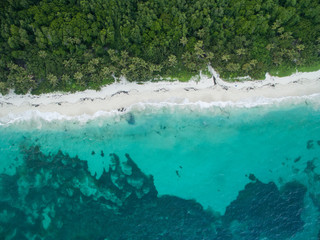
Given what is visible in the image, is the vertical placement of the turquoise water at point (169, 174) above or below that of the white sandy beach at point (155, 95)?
below

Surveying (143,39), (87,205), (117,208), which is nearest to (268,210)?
(117,208)

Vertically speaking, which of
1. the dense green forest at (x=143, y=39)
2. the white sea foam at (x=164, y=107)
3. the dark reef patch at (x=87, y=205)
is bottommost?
the dark reef patch at (x=87, y=205)

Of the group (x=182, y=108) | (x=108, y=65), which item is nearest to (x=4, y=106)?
(x=108, y=65)

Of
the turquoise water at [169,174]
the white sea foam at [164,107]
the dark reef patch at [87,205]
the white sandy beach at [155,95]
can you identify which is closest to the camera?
the dark reef patch at [87,205]

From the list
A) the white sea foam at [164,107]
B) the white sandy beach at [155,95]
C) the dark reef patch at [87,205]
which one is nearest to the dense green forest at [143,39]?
the white sandy beach at [155,95]

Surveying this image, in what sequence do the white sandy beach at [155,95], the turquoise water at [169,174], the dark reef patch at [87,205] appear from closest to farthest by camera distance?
the dark reef patch at [87,205]
the turquoise water at [169,174]
the white sandy beach at [155,95]

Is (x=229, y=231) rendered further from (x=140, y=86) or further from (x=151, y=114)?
(x=140, y=86)

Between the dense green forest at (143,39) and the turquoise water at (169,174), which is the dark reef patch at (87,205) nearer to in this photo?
the turquoise water at (169,174)

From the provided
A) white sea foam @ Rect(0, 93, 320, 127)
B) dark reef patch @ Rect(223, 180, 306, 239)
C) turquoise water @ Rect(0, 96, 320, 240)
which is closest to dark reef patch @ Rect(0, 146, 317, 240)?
dark reef patch @ Rect(223, 180, 306, 239)
